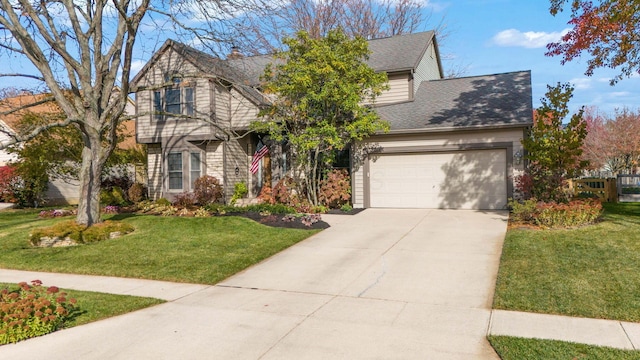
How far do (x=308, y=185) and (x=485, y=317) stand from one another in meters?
10.4

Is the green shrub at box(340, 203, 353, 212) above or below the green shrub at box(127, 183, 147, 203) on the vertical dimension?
below

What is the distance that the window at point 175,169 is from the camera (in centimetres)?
1752

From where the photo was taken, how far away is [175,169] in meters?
17.7

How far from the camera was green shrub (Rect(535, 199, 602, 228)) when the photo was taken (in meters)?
10.5

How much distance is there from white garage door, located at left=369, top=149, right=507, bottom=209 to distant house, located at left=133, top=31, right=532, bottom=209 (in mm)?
33

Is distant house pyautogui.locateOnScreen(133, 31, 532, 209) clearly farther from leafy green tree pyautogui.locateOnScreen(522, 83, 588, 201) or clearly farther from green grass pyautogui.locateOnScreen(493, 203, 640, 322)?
green grass pyautogui.locateOnScreen(493, 203, 640, 322)

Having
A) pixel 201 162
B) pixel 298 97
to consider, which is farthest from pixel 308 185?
pixel 201 162

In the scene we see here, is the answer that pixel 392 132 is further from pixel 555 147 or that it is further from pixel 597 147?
pixel 597 147

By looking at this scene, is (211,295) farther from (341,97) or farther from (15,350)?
(341,97)

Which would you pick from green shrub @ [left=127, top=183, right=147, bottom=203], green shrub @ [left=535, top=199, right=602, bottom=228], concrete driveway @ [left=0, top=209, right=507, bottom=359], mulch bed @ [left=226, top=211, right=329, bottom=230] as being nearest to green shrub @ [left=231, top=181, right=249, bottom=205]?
mulch bed @ [left=226, top=211, right=329, bottom=230]

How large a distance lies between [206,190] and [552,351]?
44.6 ft

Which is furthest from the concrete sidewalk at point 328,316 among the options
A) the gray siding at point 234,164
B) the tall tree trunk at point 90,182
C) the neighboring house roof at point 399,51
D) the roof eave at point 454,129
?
the neighboring house roof at point 399,51

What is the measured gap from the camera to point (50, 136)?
59.1ft

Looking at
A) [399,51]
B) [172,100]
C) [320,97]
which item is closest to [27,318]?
[320,97]
